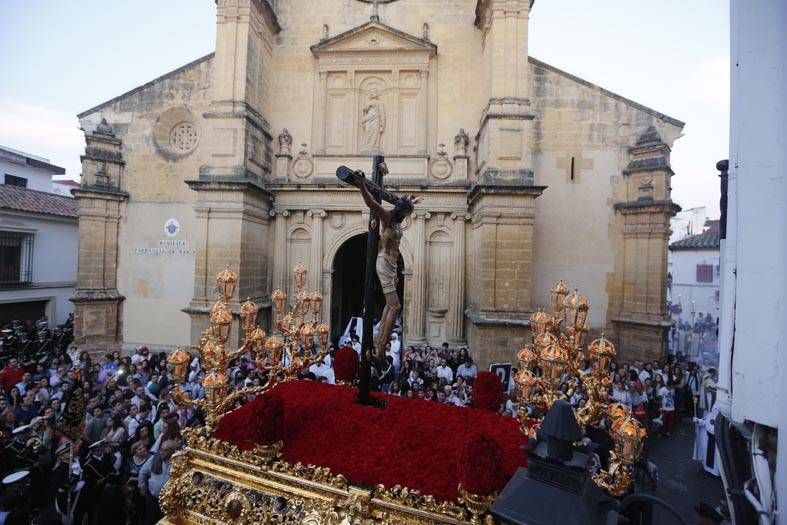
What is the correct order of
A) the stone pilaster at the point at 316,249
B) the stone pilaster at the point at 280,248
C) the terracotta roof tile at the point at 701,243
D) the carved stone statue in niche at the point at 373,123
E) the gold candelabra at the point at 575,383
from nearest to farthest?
the gold candelabra at the point at 575,383
the stone pilaster at the point at 316,249
the stone pilaster at the point at 280,248
the carved stone statue in niche at the point at 373,123
the terracotta roof tile at the point at 701,243

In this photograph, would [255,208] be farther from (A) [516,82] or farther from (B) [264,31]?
(A) [516,82]

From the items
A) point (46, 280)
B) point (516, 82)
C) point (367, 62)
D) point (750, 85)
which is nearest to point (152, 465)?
point (750, 85)

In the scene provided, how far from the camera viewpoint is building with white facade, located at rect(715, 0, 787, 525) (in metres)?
2.29

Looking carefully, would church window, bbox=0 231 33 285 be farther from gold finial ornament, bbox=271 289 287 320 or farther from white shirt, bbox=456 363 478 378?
white shirt, bbox=456 363 478 378

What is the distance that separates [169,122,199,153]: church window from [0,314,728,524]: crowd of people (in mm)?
7216

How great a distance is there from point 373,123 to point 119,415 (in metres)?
10.9

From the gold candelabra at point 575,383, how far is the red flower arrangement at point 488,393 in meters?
1.31

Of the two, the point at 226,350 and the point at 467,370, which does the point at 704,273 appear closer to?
the point at 467,370

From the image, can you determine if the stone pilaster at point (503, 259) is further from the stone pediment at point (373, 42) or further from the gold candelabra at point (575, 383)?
the gold candelabra at point (575, 383)

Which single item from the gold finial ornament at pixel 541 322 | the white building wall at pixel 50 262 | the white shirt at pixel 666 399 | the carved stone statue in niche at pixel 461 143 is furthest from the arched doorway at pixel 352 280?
the white building wall at pixel 50 262

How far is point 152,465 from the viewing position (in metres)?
4.95

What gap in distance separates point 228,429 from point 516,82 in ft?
36.7

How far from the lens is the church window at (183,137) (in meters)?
13.8

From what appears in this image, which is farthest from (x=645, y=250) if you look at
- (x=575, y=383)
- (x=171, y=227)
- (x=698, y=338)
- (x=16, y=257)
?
(x=16, y=257)
